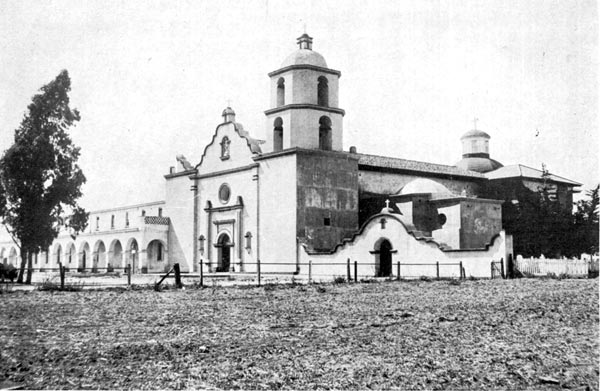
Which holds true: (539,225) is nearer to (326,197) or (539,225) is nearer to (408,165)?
(408,165)

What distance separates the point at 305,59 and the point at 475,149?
21.8 m

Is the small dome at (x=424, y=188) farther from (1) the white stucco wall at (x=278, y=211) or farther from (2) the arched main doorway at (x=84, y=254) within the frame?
(2) the arched main doorway at (x=84, y=254)

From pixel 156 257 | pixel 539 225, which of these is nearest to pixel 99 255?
pixel 156 257

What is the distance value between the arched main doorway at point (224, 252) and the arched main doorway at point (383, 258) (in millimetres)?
9791

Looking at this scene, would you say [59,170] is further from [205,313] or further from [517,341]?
[517,341]

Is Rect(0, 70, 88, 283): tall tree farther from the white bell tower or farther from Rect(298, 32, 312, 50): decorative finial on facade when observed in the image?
Rect(298, 32, 312, 50): decorative finial on facade

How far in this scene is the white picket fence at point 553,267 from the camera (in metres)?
23.8

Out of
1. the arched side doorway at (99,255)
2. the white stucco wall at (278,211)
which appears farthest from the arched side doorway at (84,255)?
the white stucco wall at (278,211)

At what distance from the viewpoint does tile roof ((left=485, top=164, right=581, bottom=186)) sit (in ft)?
139

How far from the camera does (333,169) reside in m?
32.9

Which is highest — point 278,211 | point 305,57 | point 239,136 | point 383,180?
point 305,57

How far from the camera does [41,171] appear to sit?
17625 millimetres

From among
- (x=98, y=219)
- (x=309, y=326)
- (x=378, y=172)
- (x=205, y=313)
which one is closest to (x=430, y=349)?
(x=309, y=326)

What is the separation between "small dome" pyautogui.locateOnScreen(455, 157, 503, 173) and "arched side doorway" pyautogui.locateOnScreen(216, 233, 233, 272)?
20.6 m
